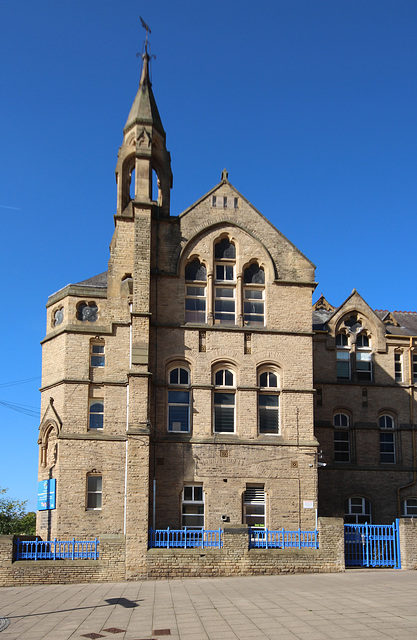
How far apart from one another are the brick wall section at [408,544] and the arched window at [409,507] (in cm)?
773

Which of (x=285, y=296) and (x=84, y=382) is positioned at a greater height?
(x=285, y=296)

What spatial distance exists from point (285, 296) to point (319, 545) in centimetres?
987

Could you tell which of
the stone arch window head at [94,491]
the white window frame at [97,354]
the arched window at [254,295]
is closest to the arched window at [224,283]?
the arched window at [254,295]

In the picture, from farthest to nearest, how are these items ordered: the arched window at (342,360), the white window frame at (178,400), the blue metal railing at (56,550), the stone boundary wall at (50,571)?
the arched window at (342,360), the white window frame at (178,400), the blue metal railing at (56,550), the stone boundary wall at (50,571)

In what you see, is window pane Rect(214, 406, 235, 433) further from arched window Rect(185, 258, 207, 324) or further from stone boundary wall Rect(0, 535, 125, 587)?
stone boundary wall Rect(0, 535, 125, 587)

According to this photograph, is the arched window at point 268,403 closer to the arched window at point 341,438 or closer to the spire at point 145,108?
the arched window at point 341,438

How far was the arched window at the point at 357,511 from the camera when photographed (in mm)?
31312

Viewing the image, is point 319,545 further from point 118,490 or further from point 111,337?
point 111,337

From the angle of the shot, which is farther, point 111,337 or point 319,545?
point 111,337

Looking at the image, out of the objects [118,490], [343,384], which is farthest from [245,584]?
[343,384]

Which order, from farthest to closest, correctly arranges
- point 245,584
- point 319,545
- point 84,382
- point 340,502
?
point 340,502 → point 84,382 → point 319,545 → point 245,584

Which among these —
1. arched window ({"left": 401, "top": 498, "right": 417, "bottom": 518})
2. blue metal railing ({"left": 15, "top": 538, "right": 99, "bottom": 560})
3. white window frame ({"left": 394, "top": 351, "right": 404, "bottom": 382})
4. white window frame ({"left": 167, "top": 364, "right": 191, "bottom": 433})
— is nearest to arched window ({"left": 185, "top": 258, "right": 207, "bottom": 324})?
white window frame ({"left": 167, "top": 364, "right": 191, "bottom": 433})

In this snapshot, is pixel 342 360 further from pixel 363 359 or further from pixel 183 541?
pixel 183 541

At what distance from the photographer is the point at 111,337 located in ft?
92.6
